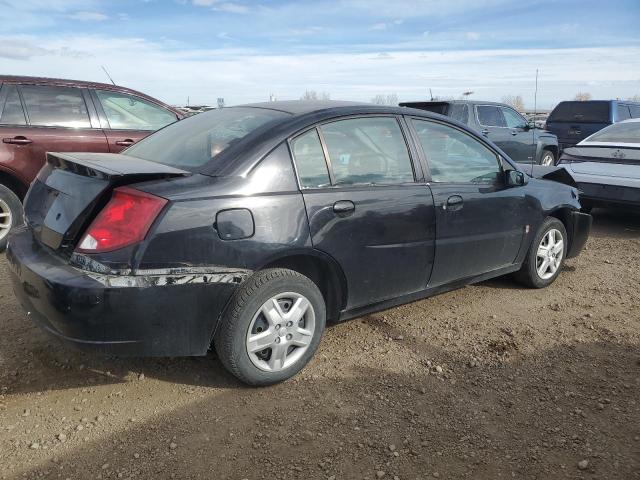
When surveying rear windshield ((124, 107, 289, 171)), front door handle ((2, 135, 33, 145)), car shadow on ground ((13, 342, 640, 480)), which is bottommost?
car shadow on ground ((13, 342, 640, 480))

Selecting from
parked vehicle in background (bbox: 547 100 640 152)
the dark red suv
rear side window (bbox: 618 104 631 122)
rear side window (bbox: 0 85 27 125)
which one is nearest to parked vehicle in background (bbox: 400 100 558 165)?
parked vehicle in background (bbox: 547 100 640 152)

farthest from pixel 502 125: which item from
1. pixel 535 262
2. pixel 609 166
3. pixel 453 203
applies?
pixel 453 203

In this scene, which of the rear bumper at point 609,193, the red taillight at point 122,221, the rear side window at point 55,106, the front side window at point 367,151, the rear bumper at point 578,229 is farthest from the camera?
the rear bumper at point 609,193

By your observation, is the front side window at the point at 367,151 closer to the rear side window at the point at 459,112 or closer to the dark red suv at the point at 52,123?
the dark red suv at the point at 52,123

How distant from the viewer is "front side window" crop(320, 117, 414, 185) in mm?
3135

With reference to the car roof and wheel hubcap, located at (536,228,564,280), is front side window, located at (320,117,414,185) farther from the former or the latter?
the car roof

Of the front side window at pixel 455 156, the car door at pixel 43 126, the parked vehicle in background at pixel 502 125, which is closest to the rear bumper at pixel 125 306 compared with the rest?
the front side window at pixel 455 156

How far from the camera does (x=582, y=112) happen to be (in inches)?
518

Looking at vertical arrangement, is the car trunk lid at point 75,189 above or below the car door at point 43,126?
below

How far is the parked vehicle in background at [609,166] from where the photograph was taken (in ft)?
21.0

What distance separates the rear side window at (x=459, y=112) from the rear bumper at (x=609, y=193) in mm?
2945

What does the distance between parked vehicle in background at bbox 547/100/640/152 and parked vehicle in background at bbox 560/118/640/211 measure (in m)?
5.98

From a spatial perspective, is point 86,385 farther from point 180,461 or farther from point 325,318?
point 325,318

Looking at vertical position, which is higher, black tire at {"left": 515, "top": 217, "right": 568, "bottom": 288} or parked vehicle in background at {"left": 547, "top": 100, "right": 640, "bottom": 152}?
parked vehicle in background at {"left": 547, "top": 100, "right": 640, "bottom": 152}
